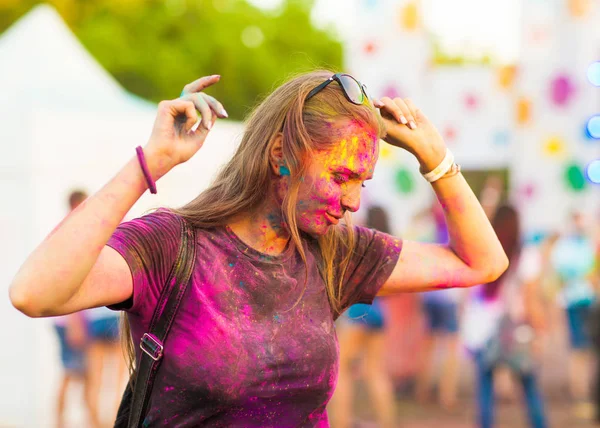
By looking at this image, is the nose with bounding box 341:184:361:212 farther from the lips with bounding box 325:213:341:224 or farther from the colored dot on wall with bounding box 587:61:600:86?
the colored dot on wall with bounding box 587:61:600:86

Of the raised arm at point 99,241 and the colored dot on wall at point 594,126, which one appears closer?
the raised arm at point 99,241

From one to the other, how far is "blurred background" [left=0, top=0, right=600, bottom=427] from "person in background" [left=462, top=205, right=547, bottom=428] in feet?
0.06

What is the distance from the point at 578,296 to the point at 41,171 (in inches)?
186

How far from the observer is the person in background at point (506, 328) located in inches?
237

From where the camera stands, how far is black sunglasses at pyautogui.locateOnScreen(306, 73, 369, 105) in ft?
6.88

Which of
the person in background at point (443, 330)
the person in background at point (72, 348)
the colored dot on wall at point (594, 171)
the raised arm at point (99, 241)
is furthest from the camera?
the colored dot on wall at point (594, 171)

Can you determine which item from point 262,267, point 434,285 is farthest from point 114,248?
point 434,285

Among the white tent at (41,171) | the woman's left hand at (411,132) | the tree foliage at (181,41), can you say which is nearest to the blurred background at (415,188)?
the white tent at (41,171)

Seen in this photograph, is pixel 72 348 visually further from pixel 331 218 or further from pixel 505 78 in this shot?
pixel 505 78

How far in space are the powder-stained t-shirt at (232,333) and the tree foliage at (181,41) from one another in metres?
26.9

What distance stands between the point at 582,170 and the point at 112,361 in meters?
5.40

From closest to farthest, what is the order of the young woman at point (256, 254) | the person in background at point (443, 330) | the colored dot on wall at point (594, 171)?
1. the young woman at point (256, 254)
2. the person in background at point (443, 330)
3. the colored dot on wall at point (594, 171)

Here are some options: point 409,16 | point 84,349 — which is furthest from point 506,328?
point 409,16

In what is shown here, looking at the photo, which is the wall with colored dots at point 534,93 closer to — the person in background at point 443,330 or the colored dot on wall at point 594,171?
the colored dot on wall at point 594,171
